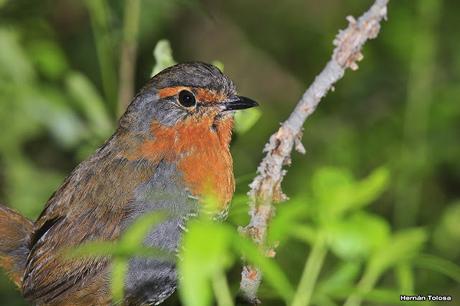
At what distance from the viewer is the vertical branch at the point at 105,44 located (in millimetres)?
4965

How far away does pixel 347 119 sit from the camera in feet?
24.8

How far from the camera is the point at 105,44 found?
5.27 meters

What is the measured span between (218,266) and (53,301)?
3.06 meters

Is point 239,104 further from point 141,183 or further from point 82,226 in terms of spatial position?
point 82,226

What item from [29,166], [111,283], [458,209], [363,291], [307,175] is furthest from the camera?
[307,175]

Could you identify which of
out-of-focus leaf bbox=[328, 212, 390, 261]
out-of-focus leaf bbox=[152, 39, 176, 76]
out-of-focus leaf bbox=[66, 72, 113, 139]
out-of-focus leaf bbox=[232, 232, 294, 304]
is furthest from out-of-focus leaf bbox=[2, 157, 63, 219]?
out-of-focus leaf bbox=[232, 232, 294, 304]

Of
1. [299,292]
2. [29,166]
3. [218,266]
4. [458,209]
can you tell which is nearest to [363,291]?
[299,292]

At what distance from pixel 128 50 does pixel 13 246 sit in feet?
4.37

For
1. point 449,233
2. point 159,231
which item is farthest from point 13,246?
point 449,233

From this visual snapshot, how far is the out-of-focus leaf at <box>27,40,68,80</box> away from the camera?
6.07 meters

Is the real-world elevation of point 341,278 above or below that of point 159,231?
→ below

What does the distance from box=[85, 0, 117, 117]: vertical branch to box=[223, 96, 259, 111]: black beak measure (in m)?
0.95

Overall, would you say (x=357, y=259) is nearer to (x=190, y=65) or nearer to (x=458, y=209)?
(x=190, y=65)

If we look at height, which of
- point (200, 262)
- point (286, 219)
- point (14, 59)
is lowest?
point (200, 262)
